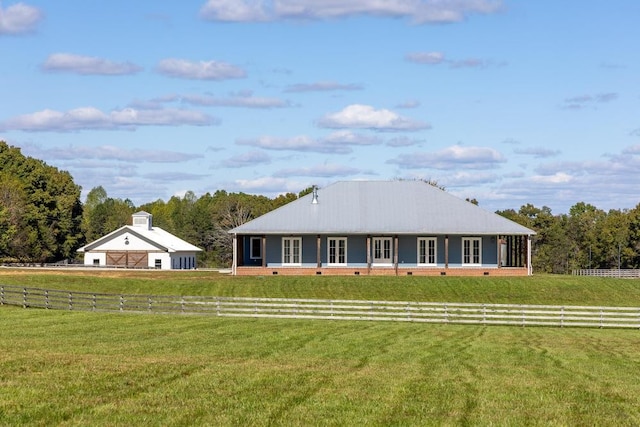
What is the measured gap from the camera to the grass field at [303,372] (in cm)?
1667

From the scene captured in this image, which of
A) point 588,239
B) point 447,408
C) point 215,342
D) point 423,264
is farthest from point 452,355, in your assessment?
point 588,239

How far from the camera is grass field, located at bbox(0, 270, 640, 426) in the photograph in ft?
54.7

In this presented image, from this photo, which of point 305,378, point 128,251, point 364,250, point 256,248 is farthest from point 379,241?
point 305,378

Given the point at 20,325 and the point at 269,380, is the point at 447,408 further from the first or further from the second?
the point at 20,325

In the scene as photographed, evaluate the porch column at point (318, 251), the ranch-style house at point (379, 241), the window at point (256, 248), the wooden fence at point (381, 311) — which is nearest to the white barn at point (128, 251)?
the window at point (256, 248)

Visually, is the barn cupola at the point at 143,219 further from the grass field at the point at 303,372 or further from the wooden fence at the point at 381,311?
the grass field at the point at 303,372

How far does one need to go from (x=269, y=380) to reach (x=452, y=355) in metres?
9.61

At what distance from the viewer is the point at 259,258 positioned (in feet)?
251

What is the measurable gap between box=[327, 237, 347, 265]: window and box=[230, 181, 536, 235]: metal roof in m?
1.17

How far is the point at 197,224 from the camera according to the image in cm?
15088

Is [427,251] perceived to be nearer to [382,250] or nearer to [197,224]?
[382,250]

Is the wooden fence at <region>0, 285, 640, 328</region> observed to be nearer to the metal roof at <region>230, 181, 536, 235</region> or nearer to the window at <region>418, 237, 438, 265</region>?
the metal roof at <region>230, 181, 536, 235</region>

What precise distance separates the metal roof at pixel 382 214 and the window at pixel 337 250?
3.84 feet

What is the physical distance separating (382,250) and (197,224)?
263 ft
